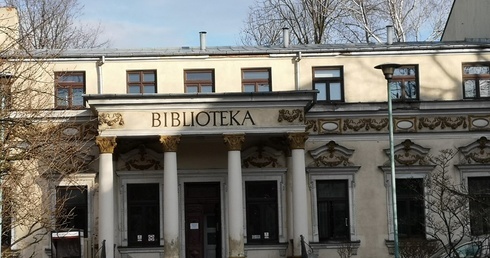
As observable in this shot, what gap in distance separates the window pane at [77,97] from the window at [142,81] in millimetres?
1809

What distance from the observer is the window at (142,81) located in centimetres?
3238

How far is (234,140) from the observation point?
29.5 meters

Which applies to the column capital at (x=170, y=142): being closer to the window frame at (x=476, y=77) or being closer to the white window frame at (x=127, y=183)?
the white window frame at (x=127, y=183)

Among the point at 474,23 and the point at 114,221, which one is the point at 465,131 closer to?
the point at 474,23

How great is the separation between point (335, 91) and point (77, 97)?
31.3ft

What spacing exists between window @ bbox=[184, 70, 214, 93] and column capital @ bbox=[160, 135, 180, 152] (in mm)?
3402

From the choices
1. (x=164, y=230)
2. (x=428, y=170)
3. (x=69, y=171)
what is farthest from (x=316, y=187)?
(x=69, y=171)

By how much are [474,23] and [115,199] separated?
16.8 m

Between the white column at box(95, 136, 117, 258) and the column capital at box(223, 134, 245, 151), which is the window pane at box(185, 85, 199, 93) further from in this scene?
the white column at box(95, 136, 117, 258)

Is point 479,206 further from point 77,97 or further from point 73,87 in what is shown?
point 73,87

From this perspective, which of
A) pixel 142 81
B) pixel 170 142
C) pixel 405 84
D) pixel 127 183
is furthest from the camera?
pixel 405 84

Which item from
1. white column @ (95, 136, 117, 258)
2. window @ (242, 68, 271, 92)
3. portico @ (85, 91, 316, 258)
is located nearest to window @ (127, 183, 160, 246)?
portico @ (85, 91, 316, 258)

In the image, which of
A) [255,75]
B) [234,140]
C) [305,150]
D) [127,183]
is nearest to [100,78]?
[127,183]

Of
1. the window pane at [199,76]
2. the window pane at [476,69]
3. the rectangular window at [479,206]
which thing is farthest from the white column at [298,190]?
the window pane at [476,69]
